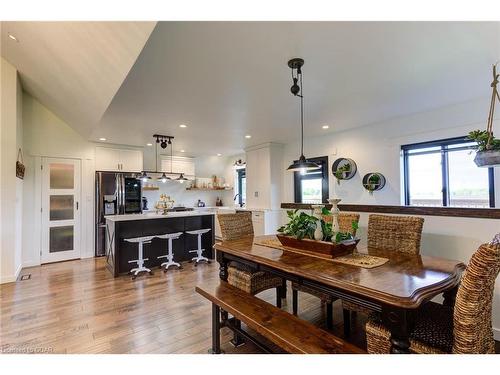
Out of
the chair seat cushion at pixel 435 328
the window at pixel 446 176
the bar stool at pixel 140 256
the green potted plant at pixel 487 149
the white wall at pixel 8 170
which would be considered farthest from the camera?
the bar stool at pixel 140 256

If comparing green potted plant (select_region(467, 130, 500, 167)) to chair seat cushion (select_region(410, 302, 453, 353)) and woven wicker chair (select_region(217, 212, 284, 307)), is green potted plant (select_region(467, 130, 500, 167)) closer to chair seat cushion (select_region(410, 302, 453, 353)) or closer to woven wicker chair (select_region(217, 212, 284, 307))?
chair seat cushion (select_region(410, 302, 453, 353))

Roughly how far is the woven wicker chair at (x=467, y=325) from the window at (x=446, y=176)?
107 inches

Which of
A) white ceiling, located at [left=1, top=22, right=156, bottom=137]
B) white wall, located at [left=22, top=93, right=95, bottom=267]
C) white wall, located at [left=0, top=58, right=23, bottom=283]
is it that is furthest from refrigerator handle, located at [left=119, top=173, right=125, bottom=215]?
white wall, located at [left=0, top=58, right=23, bottom=283]

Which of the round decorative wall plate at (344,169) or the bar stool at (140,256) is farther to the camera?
the round decorative wall plate at (344,169)

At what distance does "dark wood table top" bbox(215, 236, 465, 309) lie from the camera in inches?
51.1

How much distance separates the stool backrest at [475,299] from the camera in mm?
1206

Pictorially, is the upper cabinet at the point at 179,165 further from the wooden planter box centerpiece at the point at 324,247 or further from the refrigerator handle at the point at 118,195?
the wooden planter box centerpiece at the point at 324,247

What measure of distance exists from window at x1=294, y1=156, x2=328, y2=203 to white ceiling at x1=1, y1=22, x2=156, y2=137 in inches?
149

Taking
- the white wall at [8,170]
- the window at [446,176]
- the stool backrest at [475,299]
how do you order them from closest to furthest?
1. the stool backrest at [475,299]
2. the window at [446,176]
3. the white wall at [8,170]

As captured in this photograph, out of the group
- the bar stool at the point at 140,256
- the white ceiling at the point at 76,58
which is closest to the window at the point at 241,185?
the bar stool at the point at 140,256

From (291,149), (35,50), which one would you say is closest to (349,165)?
(291,149)
